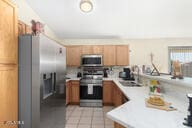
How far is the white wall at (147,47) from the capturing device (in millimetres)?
5027

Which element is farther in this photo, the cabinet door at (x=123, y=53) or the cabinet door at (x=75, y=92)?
the cabinet door at (x=123, y=53)

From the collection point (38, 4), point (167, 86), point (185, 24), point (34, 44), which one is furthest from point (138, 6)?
point (34, 44)

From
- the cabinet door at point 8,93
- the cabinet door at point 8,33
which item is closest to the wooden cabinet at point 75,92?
the cabinet door at point 8,93

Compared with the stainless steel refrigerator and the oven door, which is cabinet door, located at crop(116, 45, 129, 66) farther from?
the stainless steel refrigerator

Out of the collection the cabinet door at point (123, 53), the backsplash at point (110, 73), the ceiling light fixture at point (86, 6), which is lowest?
the backsplash at point (110, 73)

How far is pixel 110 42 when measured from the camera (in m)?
5.20

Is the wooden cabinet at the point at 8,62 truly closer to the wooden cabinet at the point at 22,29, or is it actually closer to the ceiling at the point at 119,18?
the wooden cabinet at the point at 22,29

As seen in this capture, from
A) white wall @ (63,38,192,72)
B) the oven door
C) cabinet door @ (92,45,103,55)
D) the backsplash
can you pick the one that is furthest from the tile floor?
white wall @ (63,38,192,72)

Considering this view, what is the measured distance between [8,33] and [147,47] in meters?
4.41

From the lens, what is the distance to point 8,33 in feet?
5.40

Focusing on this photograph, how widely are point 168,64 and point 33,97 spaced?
4567mm

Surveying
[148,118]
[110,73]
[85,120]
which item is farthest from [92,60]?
[148,118]

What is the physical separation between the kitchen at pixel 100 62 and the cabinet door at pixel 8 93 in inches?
0.4

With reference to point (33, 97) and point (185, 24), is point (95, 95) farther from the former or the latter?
point (185, 24)
